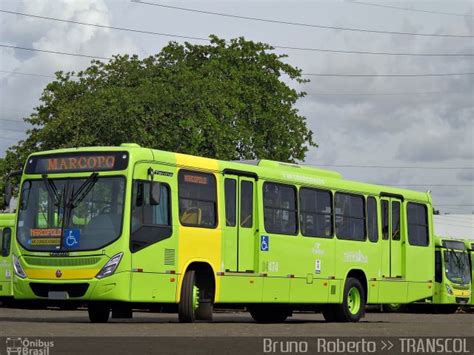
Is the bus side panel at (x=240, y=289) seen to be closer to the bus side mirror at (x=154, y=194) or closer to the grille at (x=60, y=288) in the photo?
the bus side mirror at (x=154, y=194)

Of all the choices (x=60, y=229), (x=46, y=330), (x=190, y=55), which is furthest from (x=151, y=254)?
(x=190, y=55)

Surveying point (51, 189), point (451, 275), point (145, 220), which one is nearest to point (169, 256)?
point (145, 220)

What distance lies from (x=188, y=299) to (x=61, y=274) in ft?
7.76

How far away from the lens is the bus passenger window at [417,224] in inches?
1144

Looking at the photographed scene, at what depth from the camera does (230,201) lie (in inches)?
902

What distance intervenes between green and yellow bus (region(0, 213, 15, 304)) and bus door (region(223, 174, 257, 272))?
478 inches

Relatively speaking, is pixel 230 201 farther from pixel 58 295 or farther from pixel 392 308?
pixel 392 308

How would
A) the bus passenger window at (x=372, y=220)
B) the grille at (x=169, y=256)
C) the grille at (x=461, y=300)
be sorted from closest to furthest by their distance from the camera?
the grille at (x=169, y=256)
the bus passenger window at (x=372, y=220)
the grille at (x=461, y=300)

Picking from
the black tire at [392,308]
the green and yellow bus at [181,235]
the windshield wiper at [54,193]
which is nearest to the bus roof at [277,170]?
the green and yellow bus at [181,235]

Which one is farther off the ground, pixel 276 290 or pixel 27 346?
pixel 276 290

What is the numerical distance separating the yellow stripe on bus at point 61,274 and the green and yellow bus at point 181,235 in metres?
0.02

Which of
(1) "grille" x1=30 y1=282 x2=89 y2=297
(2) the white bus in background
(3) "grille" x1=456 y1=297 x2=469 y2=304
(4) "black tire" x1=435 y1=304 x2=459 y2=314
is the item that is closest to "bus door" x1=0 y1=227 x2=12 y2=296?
(1) "grille" x1=30 y1=282 x2=89 y2=297

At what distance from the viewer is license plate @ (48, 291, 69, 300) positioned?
20584mm

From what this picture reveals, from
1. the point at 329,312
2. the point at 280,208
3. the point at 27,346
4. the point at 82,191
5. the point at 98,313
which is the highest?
the point at 280,208
